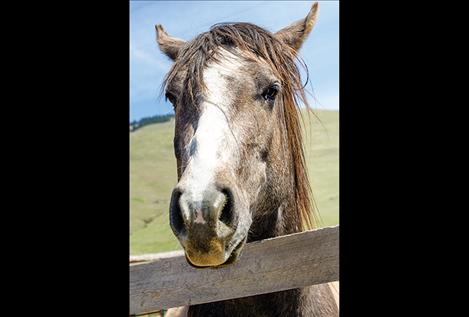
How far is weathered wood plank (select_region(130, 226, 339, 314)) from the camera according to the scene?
69.3 inches

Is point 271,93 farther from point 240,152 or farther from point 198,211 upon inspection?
point 198,211

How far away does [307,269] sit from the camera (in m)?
1.77

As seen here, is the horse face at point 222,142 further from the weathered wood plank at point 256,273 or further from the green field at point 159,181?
the green field at point 159,181

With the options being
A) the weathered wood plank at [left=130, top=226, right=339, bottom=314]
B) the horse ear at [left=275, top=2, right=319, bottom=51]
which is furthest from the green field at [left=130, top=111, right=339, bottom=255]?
the weathered wood plank at [left=130, top=226, right=339, bottom=314]

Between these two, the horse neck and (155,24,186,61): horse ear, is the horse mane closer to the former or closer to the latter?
the horse neck

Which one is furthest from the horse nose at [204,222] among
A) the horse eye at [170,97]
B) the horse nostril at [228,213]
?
the horse eye at [170,97]

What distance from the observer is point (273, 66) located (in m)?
1.96

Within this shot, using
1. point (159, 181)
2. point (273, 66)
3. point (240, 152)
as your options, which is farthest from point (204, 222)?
point (159, 181)

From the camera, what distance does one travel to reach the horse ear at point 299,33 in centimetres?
219

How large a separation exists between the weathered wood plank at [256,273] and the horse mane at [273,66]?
0.94ft

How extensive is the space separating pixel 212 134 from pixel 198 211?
1.07ft
